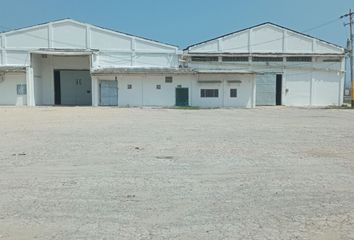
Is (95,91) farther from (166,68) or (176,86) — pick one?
(176,86)

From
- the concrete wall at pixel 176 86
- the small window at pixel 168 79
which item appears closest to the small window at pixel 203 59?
the concrete wall at pixel 176 86

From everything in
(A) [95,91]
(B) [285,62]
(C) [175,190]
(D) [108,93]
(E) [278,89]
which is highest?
(B) [285,62]

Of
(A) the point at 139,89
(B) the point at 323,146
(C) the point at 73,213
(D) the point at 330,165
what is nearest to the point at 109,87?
(A) the point at 139,89

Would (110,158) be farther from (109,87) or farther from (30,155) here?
(109,87)

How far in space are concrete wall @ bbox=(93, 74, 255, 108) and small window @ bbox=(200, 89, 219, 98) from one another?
0.96 feet

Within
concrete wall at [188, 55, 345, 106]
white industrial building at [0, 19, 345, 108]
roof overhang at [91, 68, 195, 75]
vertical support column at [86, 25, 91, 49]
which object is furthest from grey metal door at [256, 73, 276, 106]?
vertical support column at [86, 25, 91, 49]

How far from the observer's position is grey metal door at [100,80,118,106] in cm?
4006

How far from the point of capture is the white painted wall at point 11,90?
39.9 metres

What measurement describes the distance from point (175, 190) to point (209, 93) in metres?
34.0

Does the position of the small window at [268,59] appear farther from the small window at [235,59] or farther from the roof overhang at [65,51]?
the roof overhang at [65,51]

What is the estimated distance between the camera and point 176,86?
132 ft

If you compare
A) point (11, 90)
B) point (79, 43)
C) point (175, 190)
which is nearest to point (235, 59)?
point (79, 43)

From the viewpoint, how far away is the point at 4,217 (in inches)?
202

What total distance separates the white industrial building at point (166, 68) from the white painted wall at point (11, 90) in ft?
0.30
